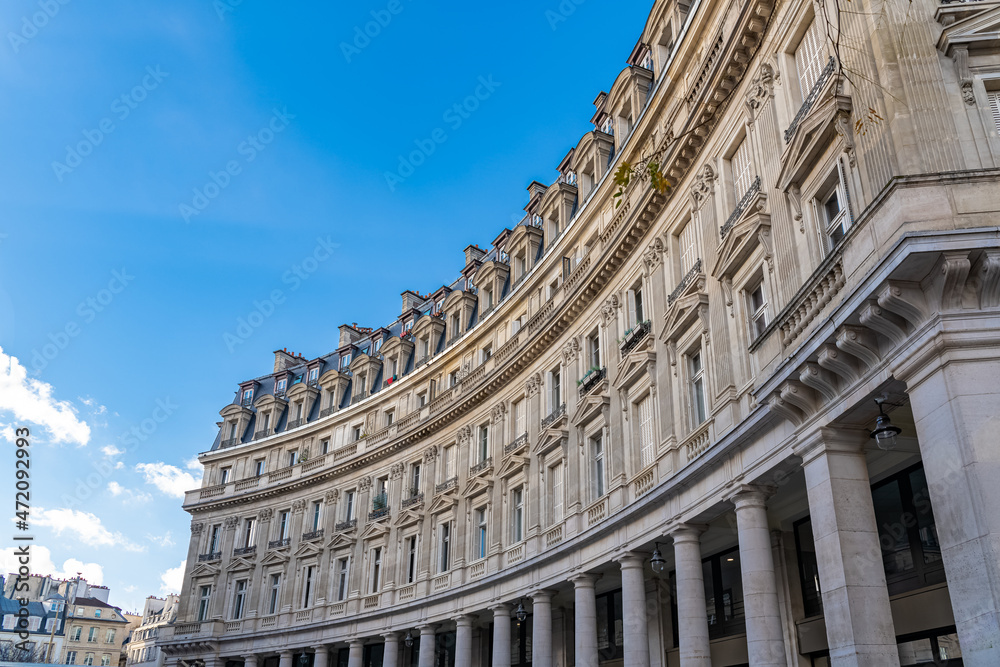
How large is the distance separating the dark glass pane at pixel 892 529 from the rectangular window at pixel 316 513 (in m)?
37.4

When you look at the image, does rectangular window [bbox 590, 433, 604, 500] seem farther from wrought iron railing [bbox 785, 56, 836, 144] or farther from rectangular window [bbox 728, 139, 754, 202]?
wrought iron railing [bbox 785, 56, 836, 144]

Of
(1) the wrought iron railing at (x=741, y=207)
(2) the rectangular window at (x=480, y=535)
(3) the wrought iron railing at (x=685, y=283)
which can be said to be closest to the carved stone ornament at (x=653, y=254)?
(3) the wrought iron railing at (x=685, y=283)

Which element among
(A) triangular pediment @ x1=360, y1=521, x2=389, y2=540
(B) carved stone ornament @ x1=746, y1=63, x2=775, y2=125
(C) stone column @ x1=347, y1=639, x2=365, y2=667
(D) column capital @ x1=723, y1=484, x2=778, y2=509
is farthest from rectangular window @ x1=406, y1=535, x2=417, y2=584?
(B) carved stone ornament @ x1=746, y1=63, x2=775, y2=125

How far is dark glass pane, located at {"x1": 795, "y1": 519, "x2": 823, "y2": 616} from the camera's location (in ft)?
62.8

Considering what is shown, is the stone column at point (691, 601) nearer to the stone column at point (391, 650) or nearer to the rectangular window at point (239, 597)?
the stone column at point (391, 650)

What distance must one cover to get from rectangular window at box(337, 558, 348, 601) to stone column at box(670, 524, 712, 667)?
2913 centimetres

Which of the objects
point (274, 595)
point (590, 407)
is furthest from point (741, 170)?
point (274, 595)

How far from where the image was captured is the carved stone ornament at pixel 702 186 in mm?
22047

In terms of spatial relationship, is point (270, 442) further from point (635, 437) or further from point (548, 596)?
point (635, 437)

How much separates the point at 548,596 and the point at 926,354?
19.9m

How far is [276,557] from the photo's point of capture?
49.5 meters

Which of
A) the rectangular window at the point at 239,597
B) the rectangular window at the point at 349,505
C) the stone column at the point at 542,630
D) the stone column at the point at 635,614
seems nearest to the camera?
the stone column at the point at 635,614

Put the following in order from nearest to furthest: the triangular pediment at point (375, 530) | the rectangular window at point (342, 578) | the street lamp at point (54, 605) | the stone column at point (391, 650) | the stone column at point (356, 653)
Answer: the stone column at point (391, 650) < the stone column at point (356, 653) < the triangular pediment at point (375, 530) < the rectangular window at point (342, 578) < the street lamp at point (54, 605)

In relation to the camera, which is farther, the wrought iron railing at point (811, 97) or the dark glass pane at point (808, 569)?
the dark glass pane at point (808, 569)
